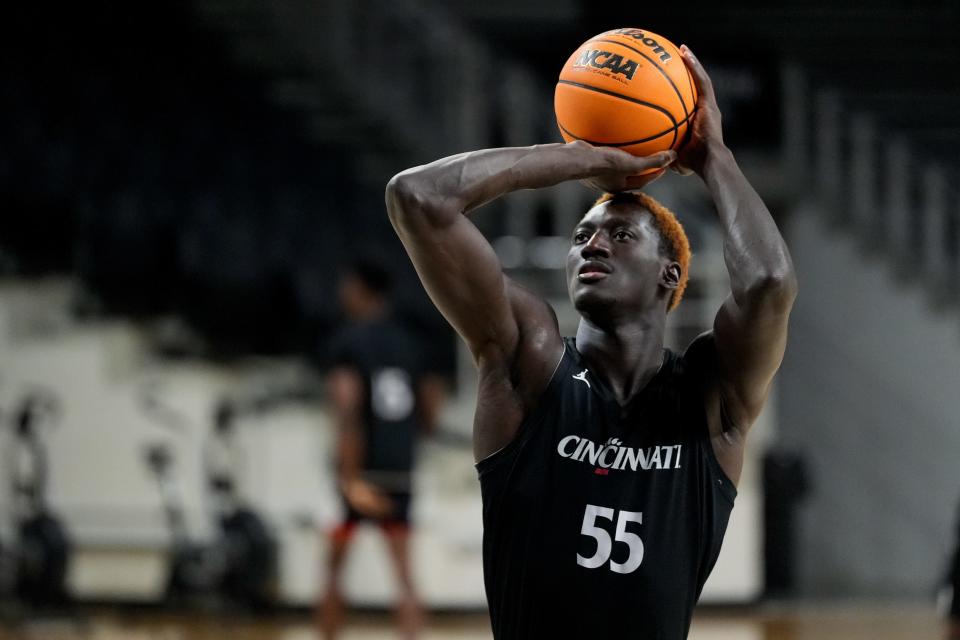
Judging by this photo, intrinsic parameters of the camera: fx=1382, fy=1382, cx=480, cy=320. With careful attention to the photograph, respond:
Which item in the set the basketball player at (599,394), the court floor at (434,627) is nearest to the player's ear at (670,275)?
the basketball player at (599,394)

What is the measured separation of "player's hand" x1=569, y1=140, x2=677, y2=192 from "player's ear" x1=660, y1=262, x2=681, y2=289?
0.54 ft

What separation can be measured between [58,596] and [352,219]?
336 cm

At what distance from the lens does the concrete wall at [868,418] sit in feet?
30.9

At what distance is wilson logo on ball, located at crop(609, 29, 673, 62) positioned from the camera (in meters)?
2.54

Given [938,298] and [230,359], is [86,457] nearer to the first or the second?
[230,359]

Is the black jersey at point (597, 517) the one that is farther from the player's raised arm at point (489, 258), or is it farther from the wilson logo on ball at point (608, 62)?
the wilson logo on ball at point (608, 62)

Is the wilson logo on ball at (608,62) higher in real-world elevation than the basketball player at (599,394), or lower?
higher

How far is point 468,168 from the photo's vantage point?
2350 mm

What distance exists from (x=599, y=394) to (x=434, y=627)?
535 cm

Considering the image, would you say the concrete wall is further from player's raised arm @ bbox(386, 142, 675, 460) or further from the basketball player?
player's raised arm @ bbox(386, 142, 675, 460)

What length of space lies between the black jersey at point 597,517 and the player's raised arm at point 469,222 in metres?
0.16

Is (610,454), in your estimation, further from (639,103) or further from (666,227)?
(639,103)

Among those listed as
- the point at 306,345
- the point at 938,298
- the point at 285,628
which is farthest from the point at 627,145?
the point at 938,298

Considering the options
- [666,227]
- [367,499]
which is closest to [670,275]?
[666,227]
